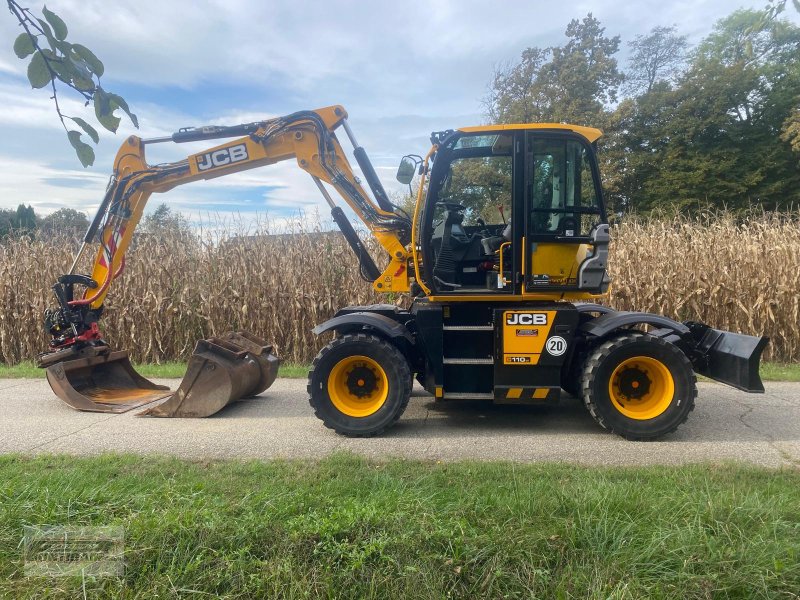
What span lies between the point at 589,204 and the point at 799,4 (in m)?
2.86

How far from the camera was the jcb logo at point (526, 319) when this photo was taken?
230 inches

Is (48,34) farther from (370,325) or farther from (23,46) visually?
(370,325)

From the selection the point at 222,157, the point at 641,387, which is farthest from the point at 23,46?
the point at 641,387

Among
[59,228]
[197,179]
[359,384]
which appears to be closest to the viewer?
[359,384]

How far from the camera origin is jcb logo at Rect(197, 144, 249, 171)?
695 cm

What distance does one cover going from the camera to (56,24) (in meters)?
2.08

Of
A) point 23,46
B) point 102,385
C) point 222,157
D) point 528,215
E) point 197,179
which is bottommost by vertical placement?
point 102,385

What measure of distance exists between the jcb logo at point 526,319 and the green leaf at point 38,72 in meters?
4.57

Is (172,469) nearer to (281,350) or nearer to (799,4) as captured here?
(799,4)

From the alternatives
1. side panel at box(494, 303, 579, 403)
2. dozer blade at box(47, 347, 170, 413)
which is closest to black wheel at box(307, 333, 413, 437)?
side panel at box(494, 303, 579, 403)

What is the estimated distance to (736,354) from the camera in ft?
18.6

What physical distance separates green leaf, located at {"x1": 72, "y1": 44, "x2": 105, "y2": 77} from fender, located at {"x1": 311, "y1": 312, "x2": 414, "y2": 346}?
13.0 ft

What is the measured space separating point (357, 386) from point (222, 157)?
3.34m

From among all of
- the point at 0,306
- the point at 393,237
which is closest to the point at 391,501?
the point at 393,237
